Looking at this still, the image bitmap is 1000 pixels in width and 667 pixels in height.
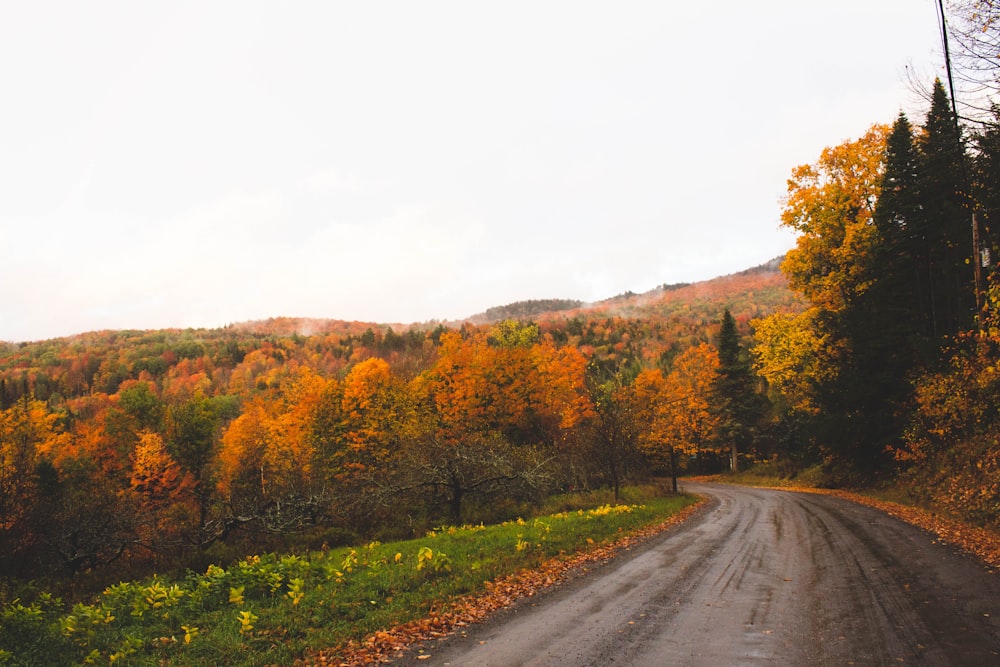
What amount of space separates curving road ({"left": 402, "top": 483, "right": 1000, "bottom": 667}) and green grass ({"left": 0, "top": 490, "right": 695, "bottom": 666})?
5.61 feet

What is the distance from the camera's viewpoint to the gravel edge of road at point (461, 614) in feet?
24.3

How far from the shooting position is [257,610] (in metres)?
9.30

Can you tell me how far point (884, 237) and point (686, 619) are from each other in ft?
81.1

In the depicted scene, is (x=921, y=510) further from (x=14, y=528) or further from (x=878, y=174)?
(x=14, y=528)

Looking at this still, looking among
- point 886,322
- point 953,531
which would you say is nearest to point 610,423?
point 886,322

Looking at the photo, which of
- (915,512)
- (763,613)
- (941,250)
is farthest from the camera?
(941,250)

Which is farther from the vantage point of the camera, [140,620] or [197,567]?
[197,567]

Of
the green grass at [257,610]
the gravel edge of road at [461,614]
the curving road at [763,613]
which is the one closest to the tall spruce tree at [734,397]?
the curving road at [763,613]

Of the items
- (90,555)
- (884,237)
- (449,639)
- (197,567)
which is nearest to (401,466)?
(197,567)

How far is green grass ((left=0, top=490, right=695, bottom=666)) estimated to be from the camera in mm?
7465

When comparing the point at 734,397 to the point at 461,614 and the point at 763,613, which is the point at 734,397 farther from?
the point at 461,614

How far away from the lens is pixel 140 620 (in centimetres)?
909

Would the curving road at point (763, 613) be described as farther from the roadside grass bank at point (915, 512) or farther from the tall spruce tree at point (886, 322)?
the tall spruce tree at point (886, 322)

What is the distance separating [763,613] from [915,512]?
1356 cm
